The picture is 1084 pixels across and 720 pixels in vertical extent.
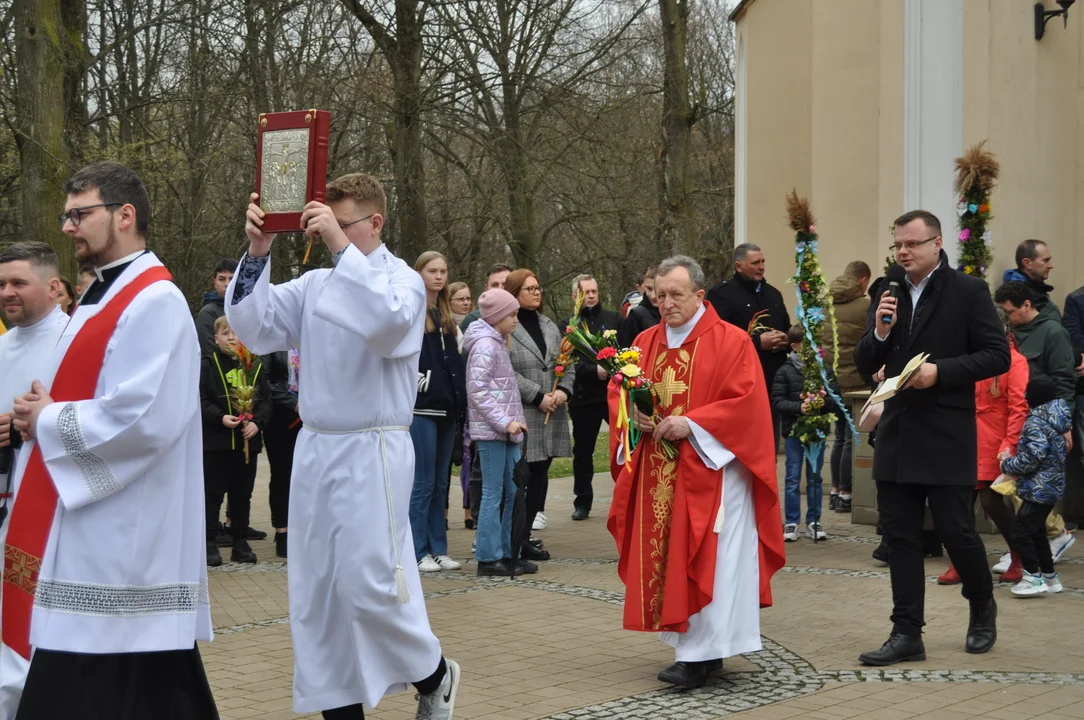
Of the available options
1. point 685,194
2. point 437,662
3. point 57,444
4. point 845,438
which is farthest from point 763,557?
point 685,194

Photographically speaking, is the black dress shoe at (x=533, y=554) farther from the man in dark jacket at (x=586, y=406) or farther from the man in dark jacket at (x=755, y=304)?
the man in dark jacket at (x=755, y=304)

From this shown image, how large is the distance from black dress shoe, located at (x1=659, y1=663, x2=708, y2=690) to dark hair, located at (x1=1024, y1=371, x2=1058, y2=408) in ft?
11.7

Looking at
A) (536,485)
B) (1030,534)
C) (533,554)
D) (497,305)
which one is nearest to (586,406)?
(536,485)

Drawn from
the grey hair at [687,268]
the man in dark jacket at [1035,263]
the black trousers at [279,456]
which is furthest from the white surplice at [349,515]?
the man in dark jacket at [1035,263]

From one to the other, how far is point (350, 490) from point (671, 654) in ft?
8.81

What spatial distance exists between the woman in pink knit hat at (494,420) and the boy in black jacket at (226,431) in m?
1.65

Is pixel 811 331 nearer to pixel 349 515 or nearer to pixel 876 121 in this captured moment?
pixel 876 121

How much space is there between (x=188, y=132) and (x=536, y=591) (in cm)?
1491

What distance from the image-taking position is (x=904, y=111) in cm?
1230

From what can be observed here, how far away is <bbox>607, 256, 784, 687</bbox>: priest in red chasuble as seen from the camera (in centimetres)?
621

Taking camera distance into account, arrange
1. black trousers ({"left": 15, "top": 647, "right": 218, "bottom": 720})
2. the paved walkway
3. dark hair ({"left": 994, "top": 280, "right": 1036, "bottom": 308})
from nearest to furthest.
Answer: black trousers ({"left": 15, "top": 647, "right": 218, "bottom": 720}), the paved walkway, dark hair ({"left": 994, "top": 280, "right": 1036, "bottom": 308})

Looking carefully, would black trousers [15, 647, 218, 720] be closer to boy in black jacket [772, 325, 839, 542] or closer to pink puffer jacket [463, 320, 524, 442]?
pink puffer jacket [463, 320, 524, 442]

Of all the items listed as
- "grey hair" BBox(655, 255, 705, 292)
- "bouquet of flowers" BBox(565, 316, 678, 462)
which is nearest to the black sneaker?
"bouquet of flowers" BBox(565, 316, 678, 462)

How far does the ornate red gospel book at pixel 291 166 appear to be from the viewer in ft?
15.4
